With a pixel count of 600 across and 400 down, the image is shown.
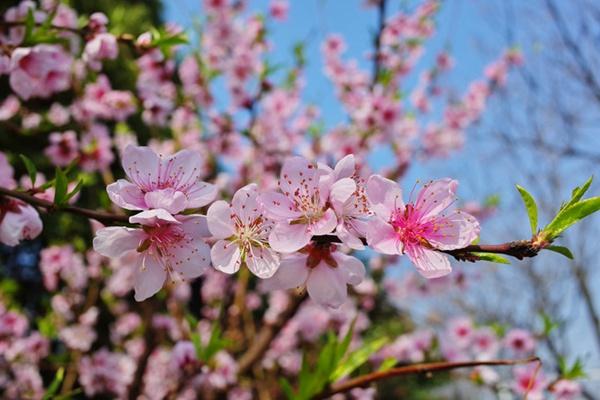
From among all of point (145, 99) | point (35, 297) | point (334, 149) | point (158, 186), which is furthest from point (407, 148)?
point (35, 297)

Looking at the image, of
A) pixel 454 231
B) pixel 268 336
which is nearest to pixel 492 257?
pixel 454 231

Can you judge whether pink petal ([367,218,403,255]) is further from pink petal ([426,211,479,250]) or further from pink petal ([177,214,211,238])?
pink petal ([177,214,211,238])

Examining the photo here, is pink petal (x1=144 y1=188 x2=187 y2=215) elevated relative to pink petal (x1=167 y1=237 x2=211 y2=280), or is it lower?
elevated

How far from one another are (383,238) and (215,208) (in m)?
0.31

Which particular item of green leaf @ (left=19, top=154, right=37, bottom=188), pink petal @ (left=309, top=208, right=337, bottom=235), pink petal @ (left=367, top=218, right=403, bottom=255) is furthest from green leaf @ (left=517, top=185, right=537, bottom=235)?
green leaf @ (left=19, top=154, right=37, bottom=188)

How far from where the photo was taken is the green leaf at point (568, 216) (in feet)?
2.80

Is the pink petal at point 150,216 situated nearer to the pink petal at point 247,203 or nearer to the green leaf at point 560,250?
the pink petal at point 247,203

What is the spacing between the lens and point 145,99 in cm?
259

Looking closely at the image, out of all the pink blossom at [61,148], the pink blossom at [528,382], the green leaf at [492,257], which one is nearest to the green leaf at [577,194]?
the green leaf at [492,257]

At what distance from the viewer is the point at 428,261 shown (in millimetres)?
942

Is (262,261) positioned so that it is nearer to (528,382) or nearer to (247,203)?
(247,203)

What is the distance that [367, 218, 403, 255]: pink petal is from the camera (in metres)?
0.87

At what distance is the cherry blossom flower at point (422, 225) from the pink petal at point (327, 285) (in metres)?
0.13

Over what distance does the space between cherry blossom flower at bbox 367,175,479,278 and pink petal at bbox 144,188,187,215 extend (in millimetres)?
339
